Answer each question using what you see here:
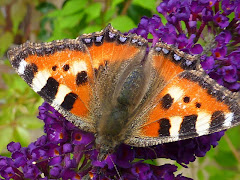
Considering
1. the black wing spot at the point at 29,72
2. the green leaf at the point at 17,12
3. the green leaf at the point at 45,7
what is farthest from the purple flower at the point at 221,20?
the green leaf at the point at 45,7

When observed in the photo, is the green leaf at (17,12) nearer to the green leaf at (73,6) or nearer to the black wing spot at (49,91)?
the green leaf at (73,6)

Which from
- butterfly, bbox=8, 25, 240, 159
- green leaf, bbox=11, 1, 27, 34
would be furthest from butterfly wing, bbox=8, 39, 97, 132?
green leaf, bbox=11, 1, 27, 34

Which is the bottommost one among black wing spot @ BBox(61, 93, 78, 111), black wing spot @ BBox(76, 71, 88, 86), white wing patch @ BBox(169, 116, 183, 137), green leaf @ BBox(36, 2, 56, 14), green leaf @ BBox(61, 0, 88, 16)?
white wing patch @ BBox(169, 116, 183, 137)

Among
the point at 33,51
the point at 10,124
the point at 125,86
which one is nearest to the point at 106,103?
the point at 125,86

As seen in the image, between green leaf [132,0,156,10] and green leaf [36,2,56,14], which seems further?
green leaf [36,2,56,14]

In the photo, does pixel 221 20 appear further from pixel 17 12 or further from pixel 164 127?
pixel 17 12

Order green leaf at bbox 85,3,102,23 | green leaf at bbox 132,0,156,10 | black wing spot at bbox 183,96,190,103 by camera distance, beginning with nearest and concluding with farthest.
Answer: black wing spot at bbox 183,96,190,103, green leaf at bbox 132,0,156,10, green leaf at bbox 85,3,102,23

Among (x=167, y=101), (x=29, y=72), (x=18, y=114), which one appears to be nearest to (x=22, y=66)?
(x=29, y=72)

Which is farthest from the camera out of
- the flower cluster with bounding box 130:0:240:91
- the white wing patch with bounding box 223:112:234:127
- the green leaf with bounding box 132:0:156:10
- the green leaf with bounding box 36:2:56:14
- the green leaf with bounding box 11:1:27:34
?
the green leaf with bounding box 36:2:56:14

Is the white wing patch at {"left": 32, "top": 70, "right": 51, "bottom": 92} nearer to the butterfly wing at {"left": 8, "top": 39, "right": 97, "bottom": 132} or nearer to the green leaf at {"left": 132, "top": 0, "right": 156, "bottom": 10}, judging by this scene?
the butterfly wing at {"left": 8, "top": 39, "right": 97, "bottom": 132}
